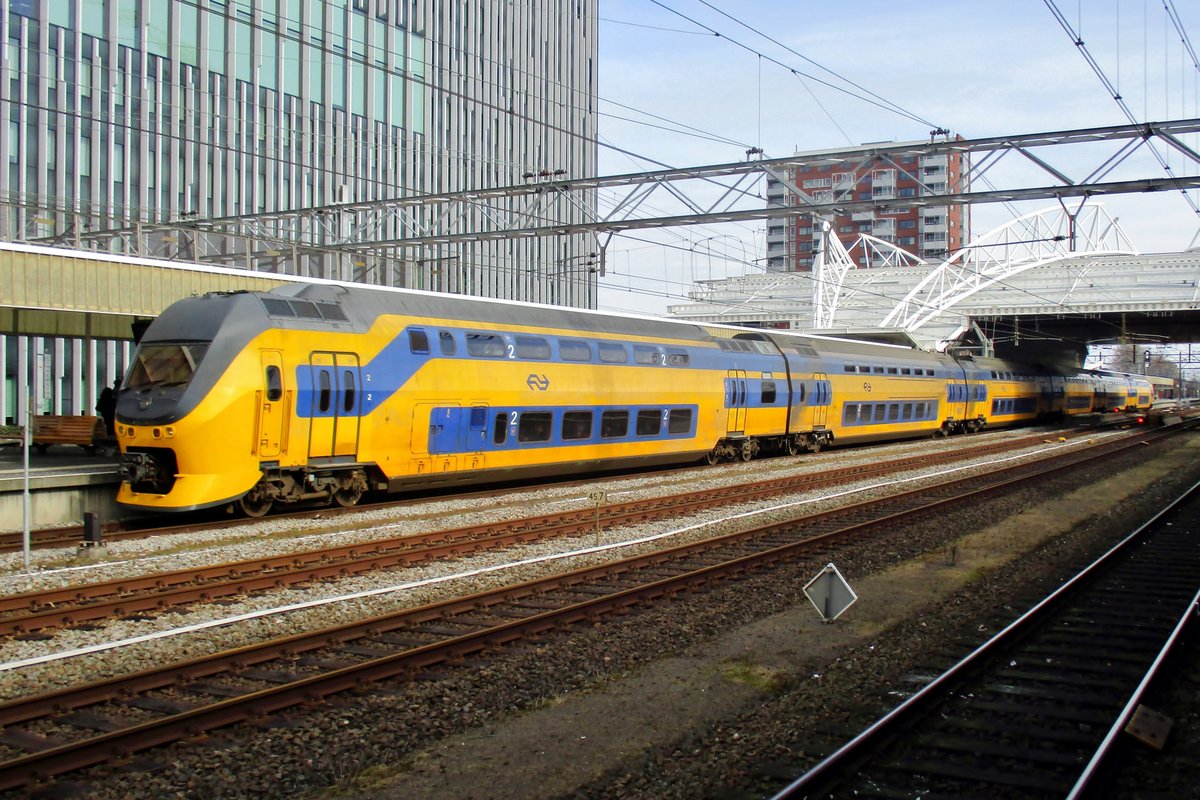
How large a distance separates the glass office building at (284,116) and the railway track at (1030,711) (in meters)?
17.6

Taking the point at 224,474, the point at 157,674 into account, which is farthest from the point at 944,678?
the point at 224,474

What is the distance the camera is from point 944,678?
8.04m

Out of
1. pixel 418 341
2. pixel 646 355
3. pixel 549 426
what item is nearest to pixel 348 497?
pixel 418 341

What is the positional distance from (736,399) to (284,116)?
98.4ft

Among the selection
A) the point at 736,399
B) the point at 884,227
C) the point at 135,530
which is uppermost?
the point at 884,227

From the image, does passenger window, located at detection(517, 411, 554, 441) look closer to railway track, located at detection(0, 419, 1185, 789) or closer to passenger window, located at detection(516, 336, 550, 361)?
passenger window, located at detection(516, 336, 550, 361)

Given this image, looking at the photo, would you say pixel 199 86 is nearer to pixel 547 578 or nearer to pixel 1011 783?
pixel 547 578

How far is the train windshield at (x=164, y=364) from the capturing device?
14.9 meters

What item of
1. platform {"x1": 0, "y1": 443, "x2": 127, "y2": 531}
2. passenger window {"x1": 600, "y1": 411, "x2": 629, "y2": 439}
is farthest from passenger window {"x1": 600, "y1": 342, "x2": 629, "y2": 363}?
platform {"x1": 0, "y1": 443, "x2": 127, "y2": 531}

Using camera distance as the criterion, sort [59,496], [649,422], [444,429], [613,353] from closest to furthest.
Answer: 1. [59,496]
2. [444,429]
3. [613,353]
4. [649,422]

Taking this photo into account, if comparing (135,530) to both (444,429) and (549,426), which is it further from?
(549,426)

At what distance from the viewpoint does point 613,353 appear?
880 inches

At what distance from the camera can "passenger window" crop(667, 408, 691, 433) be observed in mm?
24516

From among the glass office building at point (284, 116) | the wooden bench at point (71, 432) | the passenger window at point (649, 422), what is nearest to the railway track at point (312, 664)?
the passenger window at point (649, 422)
